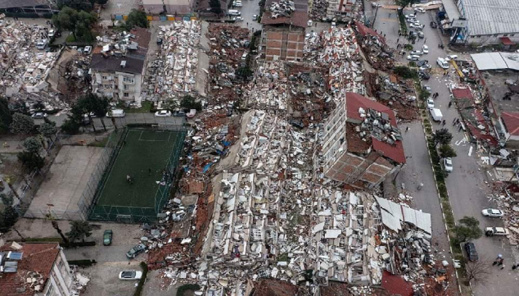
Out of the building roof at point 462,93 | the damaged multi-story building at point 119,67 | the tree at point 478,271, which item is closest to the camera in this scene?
the tree at point 478,271

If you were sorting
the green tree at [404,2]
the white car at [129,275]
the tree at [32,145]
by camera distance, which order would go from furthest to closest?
the green tree at [404,2], the tree at [32,145], the white car at [129,275]

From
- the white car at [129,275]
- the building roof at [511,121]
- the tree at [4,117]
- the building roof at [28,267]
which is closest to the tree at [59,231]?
the building roof at [28,267]

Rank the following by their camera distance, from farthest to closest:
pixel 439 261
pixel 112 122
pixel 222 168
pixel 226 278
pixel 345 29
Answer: pixel 345 29 < pixel 112 122 < pixel 222 168 < pixel 439 261 < pixel 226 278

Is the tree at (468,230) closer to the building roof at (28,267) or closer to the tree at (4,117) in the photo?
the building roof at (28,267)

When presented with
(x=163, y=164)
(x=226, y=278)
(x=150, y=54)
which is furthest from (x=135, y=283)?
(x=150, y=54)

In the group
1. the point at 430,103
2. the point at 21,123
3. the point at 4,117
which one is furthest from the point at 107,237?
the point at 430,103

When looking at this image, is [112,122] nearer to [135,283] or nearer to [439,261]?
[135,283]

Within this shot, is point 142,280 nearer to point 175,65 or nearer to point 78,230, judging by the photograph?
point 78,230
